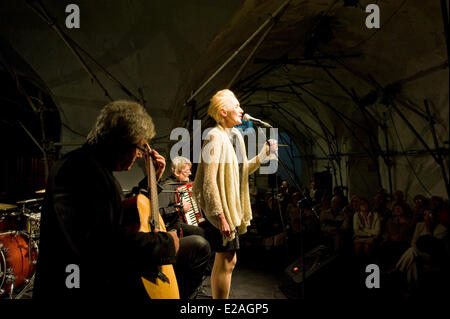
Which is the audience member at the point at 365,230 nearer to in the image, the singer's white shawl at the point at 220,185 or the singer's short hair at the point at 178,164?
the singer's short hair at the point at 178,164

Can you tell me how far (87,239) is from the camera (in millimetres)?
1177

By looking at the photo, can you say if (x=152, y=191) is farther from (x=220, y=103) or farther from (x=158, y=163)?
(x=220, y=103)

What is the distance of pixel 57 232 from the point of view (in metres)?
1.21

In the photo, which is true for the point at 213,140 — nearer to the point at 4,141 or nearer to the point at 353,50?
the point at 4,141

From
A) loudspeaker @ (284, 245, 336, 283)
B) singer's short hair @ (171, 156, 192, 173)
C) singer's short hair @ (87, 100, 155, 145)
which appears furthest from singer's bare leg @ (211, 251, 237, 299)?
singer's short hair @ (171, 156, 192, 173)

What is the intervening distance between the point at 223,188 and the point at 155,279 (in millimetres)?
856

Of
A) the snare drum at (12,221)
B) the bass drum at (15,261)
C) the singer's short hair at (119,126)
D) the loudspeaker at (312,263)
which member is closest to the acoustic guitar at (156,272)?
the singer's short hair at (119,126)

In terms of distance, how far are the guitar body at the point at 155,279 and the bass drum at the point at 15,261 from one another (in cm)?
270

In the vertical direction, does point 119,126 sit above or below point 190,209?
above

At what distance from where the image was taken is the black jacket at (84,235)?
1.19m

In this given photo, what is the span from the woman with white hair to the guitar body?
55 cm

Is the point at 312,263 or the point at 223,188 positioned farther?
the point at 312,263

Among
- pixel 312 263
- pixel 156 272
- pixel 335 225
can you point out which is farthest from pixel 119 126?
pixel 335 225

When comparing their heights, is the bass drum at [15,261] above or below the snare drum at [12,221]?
below
